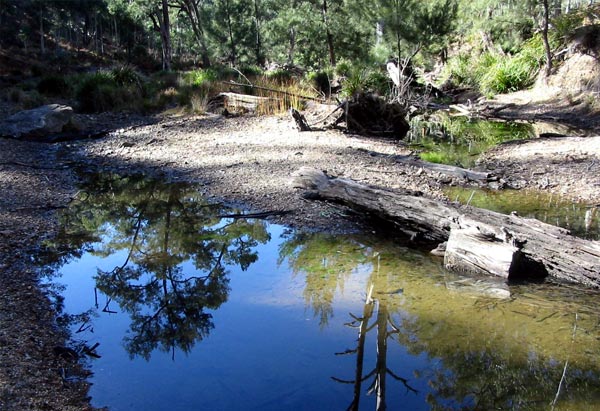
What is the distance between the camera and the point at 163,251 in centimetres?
554

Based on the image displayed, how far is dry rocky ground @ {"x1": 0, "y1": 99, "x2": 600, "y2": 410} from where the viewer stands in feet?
11.3

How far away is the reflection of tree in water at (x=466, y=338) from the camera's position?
3.19 m

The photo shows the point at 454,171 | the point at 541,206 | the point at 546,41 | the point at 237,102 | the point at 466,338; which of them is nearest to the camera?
the point at 466,338

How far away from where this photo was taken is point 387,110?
11617 millimetres

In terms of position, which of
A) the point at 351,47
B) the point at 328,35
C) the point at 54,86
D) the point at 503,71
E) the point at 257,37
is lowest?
the point at 54,86

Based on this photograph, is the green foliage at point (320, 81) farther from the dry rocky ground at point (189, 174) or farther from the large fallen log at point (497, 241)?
the large fallen log at point (497, 241)

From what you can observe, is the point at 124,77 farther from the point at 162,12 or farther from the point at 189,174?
the point at 162,12

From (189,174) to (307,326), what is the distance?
17.0 feet

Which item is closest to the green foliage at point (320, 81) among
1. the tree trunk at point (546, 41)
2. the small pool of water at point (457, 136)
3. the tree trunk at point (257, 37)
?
the small pool of water at point (457, 136)

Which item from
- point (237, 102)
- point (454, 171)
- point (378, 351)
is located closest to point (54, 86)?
point (237, 102)

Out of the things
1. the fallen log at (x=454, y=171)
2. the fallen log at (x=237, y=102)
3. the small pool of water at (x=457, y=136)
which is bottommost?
the fallen log at (x=454, y=171)

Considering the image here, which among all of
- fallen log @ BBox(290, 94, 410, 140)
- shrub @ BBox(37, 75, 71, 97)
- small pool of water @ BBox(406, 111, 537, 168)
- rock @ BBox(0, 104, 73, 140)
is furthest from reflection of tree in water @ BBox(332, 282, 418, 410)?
shrub @ BBox(37, 75, 71, 97)

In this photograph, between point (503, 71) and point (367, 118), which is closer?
point (367, 118)

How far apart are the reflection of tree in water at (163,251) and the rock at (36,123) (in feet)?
12.9
